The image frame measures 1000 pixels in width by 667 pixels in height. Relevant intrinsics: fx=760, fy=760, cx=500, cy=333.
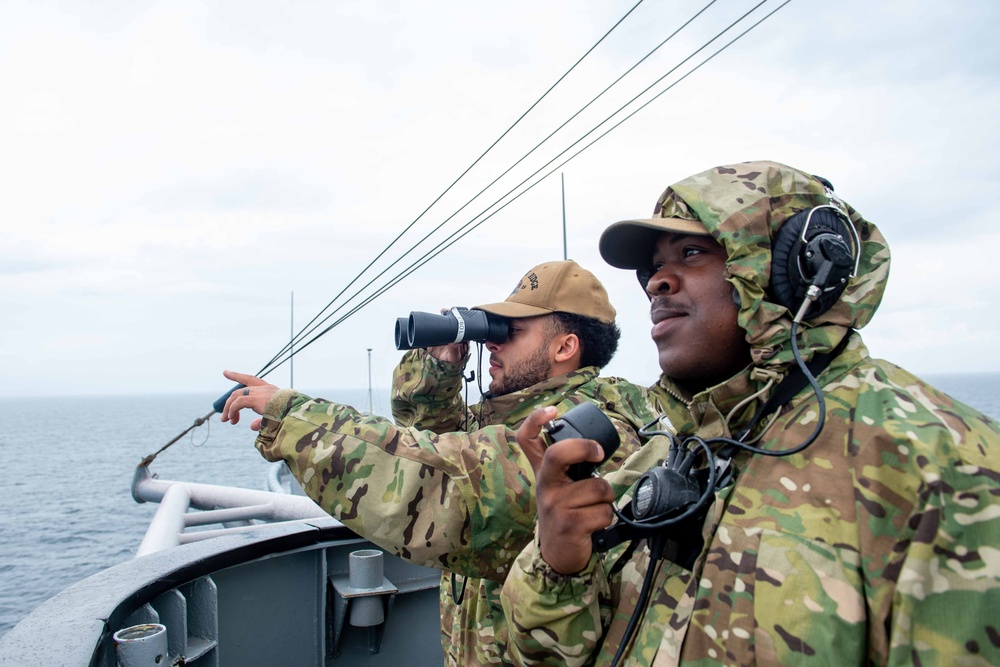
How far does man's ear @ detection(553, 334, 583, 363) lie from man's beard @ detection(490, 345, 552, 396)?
46mm

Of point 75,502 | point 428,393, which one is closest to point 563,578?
point 428,393

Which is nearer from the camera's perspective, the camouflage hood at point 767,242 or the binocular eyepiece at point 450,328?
the camouflage hood at point 767,242

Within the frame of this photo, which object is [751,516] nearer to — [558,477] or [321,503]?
[558,477]

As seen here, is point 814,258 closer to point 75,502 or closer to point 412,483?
point 412,483

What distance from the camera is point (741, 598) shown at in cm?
125

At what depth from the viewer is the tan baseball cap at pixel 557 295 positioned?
9.24 ft

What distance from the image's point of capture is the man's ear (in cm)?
283

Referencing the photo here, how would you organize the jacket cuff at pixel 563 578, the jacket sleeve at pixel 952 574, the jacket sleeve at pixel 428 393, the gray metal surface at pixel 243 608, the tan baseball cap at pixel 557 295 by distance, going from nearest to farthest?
the jacket sleeve at pixel 952 574, the jacket cuff at pixel 563 578, the gray metal surface at pixel 243 608, the tan baseball cap at pixel 557 295, the jacket sleeve at pixel 428 393

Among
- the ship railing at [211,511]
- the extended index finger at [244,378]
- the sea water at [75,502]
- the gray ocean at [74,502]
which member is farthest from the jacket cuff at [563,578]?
the ship railing at [211,511]

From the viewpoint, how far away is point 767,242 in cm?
152

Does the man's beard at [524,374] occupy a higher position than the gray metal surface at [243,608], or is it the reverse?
the man's beard at [524,374]

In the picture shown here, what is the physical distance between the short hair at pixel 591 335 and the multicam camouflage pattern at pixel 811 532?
1220 millimetres

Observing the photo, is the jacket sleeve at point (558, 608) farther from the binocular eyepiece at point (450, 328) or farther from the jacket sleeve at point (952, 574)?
the binocular eyepiece at point (450, 328)

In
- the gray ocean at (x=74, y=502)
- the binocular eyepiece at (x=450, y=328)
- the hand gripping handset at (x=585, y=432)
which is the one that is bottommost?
the gray ocean at (x=74, y=502)
